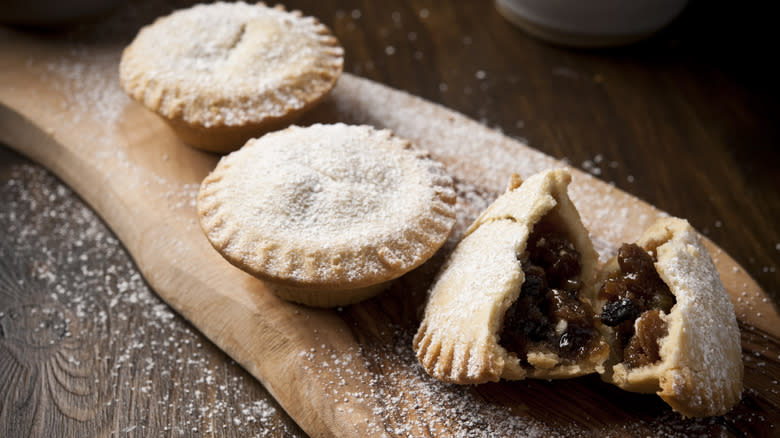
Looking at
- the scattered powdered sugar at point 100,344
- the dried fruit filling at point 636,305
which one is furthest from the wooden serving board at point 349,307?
the dried fruit filling at point 636,305

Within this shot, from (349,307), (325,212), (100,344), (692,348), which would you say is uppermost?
(692,348)

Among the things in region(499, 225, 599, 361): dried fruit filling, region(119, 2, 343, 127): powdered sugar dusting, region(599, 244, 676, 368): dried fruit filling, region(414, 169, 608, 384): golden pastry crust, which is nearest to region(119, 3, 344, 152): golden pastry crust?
region(119, 2, 343, 127): powdered sugar dusting

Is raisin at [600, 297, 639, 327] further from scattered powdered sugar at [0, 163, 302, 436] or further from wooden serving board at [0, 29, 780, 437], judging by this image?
scattered powdered sugar at [0, 163, 302, 436]

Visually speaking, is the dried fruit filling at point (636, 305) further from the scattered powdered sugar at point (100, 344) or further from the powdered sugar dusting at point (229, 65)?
the powdered sugar dusting at point (229, 65)

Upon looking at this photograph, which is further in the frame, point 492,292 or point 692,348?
point 492,292

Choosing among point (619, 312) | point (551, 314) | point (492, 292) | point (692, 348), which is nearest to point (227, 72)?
point (492, 292)

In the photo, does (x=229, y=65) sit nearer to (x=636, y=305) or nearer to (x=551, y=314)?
(x=551, y=314)

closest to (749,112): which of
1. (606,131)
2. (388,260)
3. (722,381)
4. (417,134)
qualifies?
(606,131)

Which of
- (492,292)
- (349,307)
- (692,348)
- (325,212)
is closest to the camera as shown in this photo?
(692,348)

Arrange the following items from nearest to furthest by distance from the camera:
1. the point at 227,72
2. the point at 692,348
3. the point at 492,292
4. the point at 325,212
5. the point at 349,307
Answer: the point at 692,348 → the point at 492,292 → the point at 325,212 → the point at 349,307 → the point at 227,72

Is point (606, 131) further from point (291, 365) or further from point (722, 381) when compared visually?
point (291, 365)
